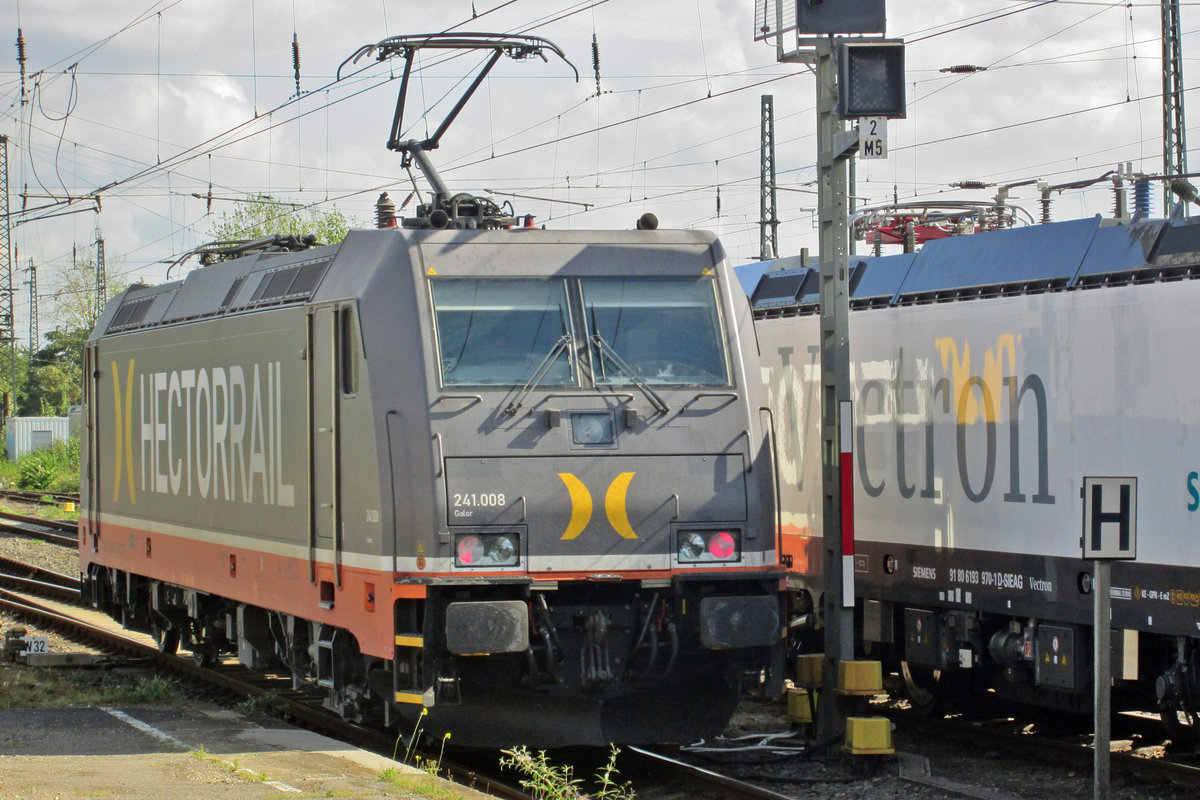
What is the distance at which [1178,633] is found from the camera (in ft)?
30.6

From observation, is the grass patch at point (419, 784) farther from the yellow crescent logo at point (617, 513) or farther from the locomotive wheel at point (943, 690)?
the locomotive wheel at point (943, 690)

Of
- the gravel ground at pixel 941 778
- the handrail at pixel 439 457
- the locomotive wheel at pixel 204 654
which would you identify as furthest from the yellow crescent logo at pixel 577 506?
the locomotive wheel at pixel 204 654

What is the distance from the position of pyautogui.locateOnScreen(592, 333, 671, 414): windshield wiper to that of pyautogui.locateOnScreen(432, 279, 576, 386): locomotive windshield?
0.71 ft

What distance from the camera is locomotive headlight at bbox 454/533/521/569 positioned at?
9219 millimetres

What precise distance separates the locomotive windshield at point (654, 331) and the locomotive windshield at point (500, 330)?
0.71ft

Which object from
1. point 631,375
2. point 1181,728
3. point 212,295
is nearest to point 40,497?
point 212,295

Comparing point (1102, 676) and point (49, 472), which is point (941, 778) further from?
point (49, 472)

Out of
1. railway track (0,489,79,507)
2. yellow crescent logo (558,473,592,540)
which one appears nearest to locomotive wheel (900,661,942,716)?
yellow crescent logo (558,473,592,540)

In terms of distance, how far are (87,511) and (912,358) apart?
355 inches

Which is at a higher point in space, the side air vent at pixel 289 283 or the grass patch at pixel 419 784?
the side air vent at pixel 289 283

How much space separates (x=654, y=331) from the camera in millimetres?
10023

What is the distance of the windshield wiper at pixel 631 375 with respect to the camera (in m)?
9.73

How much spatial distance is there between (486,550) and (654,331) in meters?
1.80

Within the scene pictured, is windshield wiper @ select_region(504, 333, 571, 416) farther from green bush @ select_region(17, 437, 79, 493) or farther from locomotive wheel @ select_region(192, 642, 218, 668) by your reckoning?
green bush @ select_region(17, 437, 79, 493)
